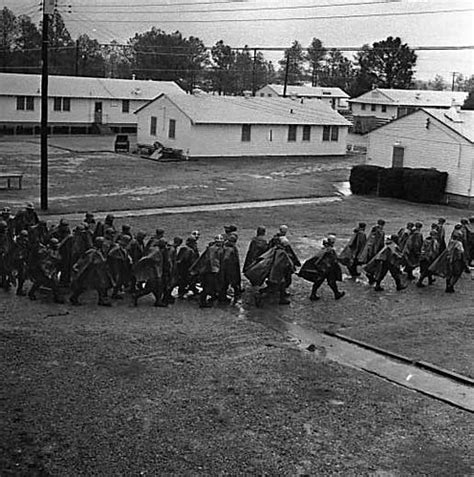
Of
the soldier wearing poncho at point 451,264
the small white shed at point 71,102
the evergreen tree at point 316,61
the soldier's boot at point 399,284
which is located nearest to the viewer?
the soldier wearing poncho at point 451,264

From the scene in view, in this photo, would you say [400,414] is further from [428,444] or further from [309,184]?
[309,184]

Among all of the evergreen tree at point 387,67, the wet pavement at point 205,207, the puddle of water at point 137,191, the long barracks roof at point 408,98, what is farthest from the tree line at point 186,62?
the wet pavement at point 205,207

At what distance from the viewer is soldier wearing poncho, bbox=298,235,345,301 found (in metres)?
17.2

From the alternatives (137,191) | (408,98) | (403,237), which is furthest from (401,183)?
(408,98)

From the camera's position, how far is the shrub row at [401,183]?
1341 inches

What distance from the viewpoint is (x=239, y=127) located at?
163ft

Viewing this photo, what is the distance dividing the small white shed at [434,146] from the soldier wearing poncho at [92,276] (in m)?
21.1

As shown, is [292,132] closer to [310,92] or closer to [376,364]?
[376,364]

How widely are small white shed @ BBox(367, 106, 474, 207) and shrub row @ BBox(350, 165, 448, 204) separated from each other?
2.08ft

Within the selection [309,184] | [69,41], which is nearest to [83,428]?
[309,184]

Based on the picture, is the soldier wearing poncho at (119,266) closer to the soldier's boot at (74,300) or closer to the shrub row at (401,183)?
the soldier's boot at (74,300)

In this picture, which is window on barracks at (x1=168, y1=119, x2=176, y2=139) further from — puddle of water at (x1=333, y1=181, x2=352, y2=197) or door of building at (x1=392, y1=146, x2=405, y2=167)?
door of building at (x1=392, y1=146, x2=405, y2=167)

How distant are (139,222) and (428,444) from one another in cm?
1652

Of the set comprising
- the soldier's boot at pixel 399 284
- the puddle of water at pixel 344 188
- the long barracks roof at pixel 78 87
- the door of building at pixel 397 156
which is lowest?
the soldier's boot at pixel 399 284
